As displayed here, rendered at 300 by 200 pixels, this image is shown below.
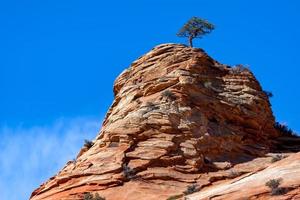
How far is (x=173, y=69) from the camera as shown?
162 feet

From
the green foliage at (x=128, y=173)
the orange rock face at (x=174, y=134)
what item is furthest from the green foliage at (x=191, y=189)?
the green foliage at (x=128, y=173)

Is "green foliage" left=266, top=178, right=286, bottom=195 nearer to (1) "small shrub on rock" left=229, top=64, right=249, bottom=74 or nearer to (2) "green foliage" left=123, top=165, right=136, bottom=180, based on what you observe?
(2) "green foliage" left=123, top=165, right=136, bottom=180

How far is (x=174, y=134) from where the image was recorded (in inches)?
1706

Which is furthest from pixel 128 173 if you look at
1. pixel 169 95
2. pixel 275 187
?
pixel 275 187

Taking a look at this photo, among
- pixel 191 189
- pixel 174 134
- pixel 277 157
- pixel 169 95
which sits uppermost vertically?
pixel 169 95

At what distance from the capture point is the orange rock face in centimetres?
3944

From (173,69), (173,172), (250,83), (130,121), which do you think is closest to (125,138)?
(130,121)

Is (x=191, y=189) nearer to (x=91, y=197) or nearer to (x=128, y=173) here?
(x=128, y=173)

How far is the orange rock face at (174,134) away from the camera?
39.4 metres

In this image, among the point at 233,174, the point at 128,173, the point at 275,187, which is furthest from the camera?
the point at 233,174

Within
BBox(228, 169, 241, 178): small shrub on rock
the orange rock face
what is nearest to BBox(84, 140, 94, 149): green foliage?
the orange rock face

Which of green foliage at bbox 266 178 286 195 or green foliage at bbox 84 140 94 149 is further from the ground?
green foliage at bbox 84 140 94 149

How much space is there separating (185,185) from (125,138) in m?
6.12

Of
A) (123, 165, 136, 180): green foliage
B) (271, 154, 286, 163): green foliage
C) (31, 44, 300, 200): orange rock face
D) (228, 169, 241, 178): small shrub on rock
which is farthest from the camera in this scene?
(271, 154, 286, 163): green foliage
